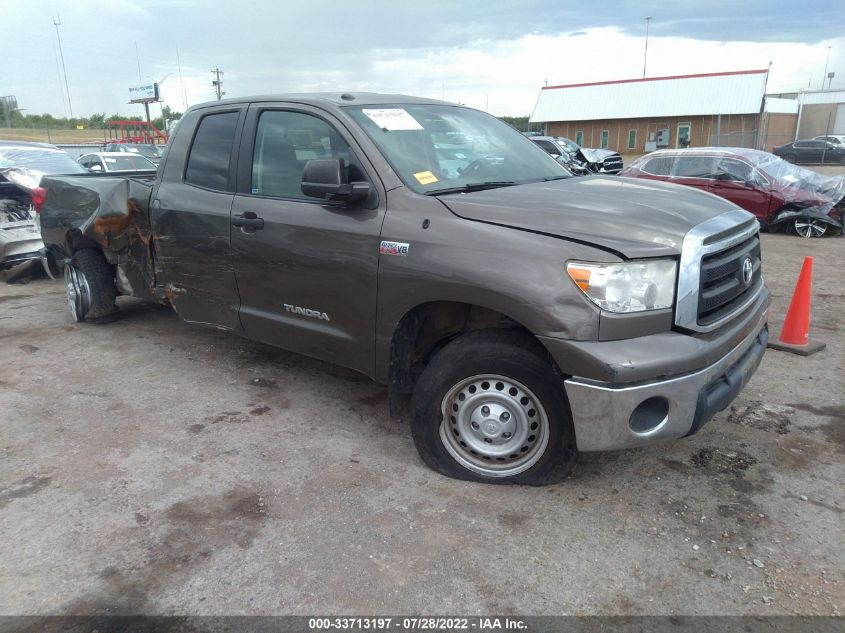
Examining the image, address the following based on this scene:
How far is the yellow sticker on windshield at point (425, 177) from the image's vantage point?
3.43 metres

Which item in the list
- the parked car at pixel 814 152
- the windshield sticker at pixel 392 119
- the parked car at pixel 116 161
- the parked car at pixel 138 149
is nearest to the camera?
the windshield sticker at pixel 392 119

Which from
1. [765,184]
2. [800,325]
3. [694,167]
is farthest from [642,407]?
[694,167]

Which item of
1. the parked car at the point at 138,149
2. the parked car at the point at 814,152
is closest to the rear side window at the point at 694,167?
the parked car at the point at 138,149

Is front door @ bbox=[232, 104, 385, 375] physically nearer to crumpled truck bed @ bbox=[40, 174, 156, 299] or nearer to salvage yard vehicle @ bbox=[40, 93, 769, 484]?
salvage yard vehicle @ bbox=[40, 93, 769, 484]

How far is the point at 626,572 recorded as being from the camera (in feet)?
8.68

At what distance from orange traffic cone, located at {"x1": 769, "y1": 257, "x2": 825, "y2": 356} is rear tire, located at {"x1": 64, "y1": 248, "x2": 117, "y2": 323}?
601 centimetres

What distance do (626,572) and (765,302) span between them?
75.4 inches

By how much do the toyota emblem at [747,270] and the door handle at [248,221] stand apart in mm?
2759

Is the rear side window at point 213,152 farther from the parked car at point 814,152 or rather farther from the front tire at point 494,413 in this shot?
the parked car at point 814,152

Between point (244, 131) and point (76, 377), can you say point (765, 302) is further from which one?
point (76, 377)

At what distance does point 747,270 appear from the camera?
3.32 meters

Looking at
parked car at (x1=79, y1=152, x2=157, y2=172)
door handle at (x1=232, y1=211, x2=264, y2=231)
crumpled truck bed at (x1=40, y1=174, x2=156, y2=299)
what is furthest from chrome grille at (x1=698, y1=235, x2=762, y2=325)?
parked car at (x1=79, y1=152, x2=157, y2=172)

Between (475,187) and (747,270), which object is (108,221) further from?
(747,270)

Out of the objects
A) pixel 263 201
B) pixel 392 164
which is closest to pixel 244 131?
pixel 263 201
